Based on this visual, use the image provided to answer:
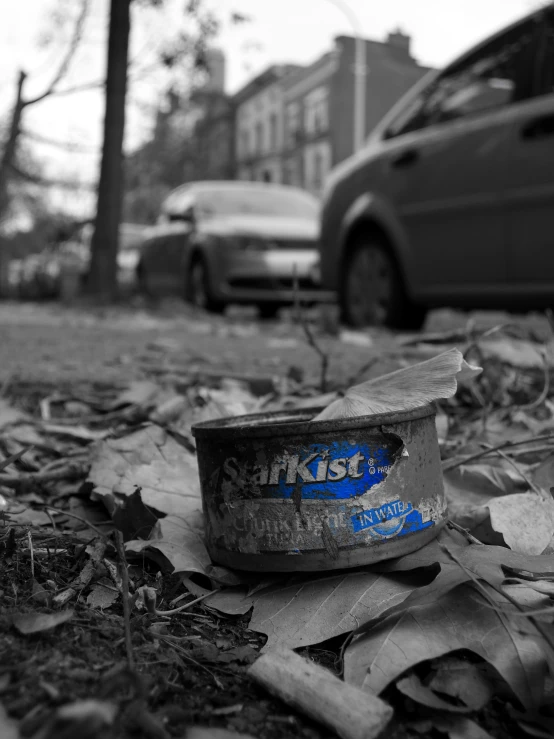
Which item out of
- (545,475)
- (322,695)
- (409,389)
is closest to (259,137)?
(545,475)

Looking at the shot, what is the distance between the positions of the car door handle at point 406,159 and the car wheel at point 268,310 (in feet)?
10.9

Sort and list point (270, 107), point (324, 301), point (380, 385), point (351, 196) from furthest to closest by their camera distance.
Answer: point (270, 107) → point (324, 301) → point (351, 196) → point (380, 385)

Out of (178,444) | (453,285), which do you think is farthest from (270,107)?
(178,444)

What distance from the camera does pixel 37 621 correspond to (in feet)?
3.69

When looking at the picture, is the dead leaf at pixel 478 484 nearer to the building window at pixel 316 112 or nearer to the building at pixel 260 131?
the building window at pixel 316 112

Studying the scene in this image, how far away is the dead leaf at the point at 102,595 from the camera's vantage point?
1300mm

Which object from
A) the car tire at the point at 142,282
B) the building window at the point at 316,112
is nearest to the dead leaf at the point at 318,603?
the car tire at the point at 142,282

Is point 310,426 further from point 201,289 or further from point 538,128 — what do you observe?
point 201,289

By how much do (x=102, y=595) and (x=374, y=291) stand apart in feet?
14.7

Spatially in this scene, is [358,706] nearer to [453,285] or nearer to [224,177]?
[453,285]

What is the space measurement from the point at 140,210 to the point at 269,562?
3602 cm

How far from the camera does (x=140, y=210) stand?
119 ft

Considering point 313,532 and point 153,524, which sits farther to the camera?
point 153,524

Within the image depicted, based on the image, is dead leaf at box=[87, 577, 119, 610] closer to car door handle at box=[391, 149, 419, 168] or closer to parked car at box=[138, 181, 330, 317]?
car door handle at box=[391, 149, 419, 168]
